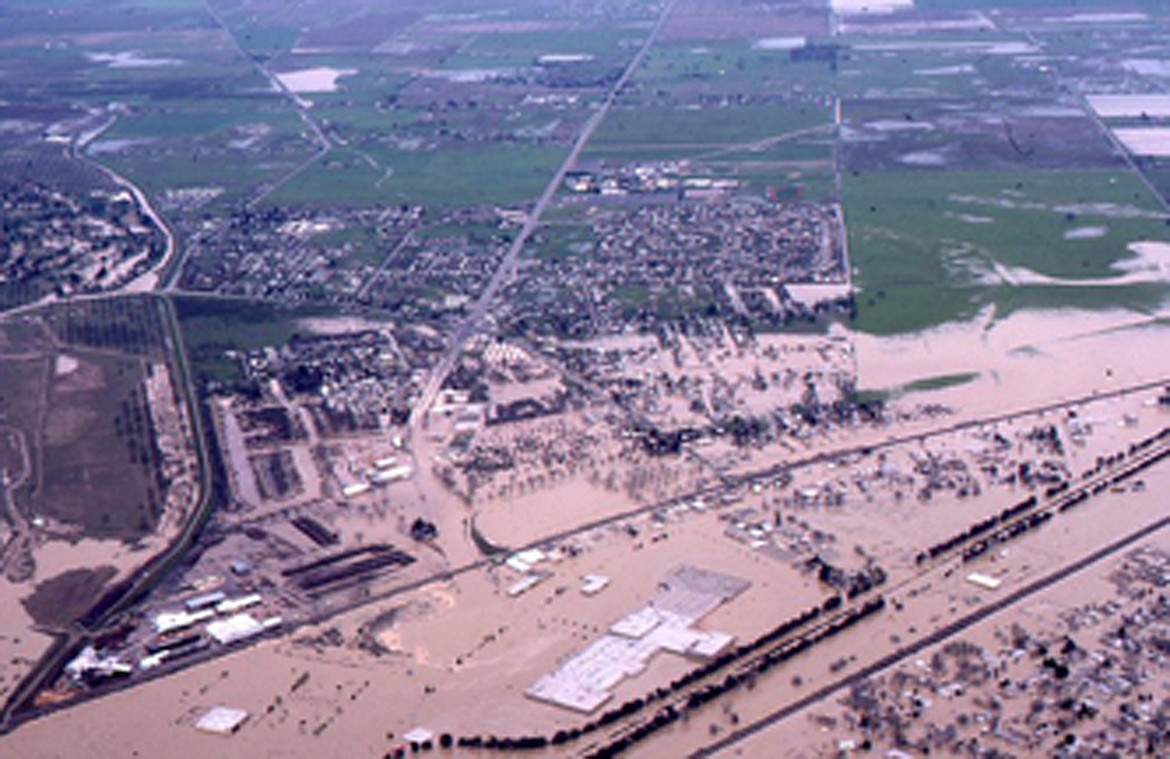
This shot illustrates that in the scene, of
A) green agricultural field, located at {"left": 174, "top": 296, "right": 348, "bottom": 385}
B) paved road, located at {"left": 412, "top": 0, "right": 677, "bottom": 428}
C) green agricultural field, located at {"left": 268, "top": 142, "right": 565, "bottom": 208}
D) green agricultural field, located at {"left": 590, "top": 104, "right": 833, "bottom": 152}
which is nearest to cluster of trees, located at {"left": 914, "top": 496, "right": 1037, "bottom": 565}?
paved road, located at {"left": 412, "top": 0, "right": 677, "bottom": 428}

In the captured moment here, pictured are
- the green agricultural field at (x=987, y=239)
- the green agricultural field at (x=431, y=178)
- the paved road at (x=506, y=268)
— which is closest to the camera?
the paved road at (x=506, y=268)

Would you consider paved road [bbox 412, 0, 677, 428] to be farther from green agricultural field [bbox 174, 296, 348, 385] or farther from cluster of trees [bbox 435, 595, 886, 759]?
cluster of trees [bbox 435, 595, 886, 759]

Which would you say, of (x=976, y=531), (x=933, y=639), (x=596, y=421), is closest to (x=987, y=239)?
(x=596, y=421)

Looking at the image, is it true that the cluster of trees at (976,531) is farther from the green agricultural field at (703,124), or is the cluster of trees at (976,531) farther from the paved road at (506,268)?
the green agricultural field at (703,124)

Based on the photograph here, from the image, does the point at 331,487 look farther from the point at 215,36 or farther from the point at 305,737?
the point at 215,36

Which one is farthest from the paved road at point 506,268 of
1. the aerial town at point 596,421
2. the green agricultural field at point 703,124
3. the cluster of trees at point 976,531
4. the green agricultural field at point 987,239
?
the cluster of trees at point 976,531

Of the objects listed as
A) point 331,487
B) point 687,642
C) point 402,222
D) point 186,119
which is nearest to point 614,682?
point 687,642
